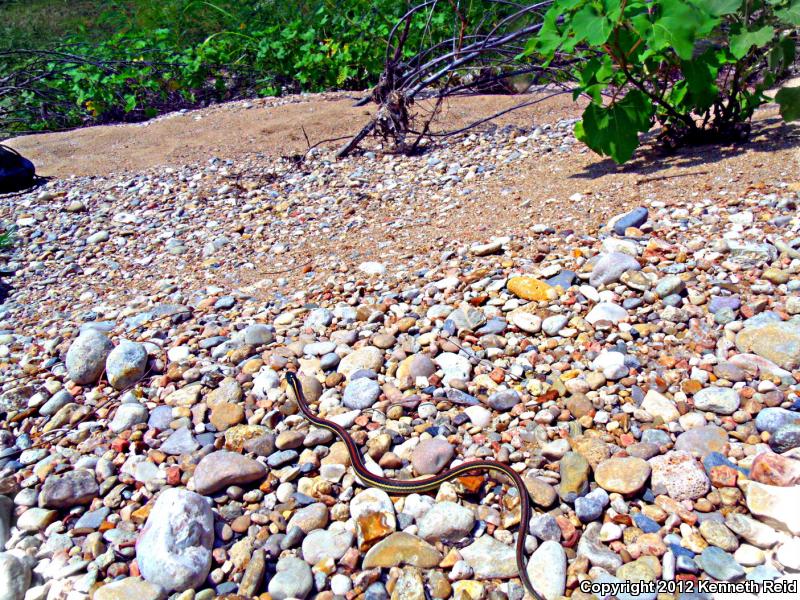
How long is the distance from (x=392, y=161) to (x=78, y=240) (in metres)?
2.50

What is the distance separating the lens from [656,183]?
372 cm

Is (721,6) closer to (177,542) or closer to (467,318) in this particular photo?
(467,318)

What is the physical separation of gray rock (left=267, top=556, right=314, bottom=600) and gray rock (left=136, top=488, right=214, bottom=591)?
0.22m

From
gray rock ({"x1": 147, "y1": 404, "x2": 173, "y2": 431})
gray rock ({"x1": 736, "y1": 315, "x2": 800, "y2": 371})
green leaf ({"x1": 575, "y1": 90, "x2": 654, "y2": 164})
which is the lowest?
gray rock ({"x1": 147, "y1": 404, "x2": 173, "y2": 431})

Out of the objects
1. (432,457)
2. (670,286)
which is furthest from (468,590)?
(670,286)

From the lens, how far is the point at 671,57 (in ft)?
12.5

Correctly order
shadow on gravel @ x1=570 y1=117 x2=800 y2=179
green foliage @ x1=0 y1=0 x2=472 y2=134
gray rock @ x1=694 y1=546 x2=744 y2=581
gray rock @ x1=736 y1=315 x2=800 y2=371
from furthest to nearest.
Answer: green foliage @ x1=0 y1=0 x2=472 y2=134, shadow on gravel @ x1=570 y1=117 x2=800 y2=179, gray rock @ x1=736 y1=315 x2=800 y2=371, gray rock @ x1=694 y1=546 x2=744 y2=581

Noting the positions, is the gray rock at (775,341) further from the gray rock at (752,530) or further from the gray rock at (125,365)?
the gray rock at (125,365)

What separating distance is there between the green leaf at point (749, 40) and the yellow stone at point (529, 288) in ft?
5.59

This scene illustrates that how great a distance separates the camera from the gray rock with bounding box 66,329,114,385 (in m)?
2.90

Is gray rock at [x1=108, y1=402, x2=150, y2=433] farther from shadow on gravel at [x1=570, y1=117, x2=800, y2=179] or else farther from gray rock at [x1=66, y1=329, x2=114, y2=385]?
shadow on gravel at [x1=570, y1=117, x2=800, y2=179]

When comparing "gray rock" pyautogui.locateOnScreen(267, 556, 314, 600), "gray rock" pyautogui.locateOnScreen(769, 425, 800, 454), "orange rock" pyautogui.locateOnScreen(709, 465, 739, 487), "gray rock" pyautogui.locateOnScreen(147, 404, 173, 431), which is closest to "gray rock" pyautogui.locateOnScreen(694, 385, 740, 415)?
"gray rock" pyautogui.locateOnScreen(769, 425, 800, 454)

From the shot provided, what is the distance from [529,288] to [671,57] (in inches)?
75.2

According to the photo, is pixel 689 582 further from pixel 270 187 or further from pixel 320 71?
pixel 320 71
